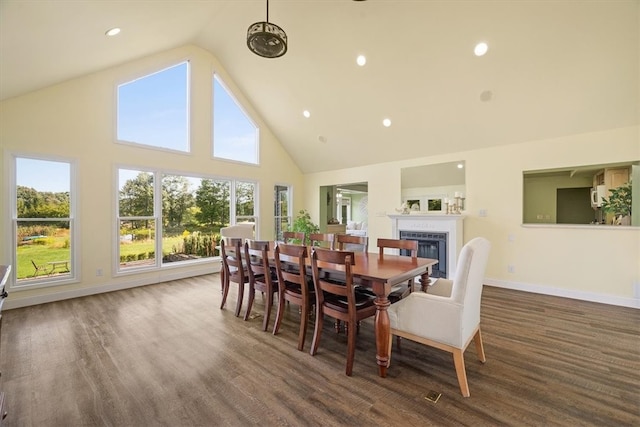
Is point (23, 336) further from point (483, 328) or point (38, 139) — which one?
point (483, 328)

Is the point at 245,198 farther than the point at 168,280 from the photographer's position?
Yes

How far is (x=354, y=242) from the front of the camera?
11.8 feet

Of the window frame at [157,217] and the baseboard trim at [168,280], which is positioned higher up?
the window frame at [157,217]

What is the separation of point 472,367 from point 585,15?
12.9 feet

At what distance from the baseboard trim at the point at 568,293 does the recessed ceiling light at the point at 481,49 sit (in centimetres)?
362

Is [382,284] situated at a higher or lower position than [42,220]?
lower

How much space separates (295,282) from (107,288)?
3.82 m

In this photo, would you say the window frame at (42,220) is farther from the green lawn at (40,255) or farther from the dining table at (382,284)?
the dining table at (382,284)


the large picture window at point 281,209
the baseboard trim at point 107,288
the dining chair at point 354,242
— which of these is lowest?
the baseboard trim at point 107,288

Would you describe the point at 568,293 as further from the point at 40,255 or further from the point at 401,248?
the point at 40,255

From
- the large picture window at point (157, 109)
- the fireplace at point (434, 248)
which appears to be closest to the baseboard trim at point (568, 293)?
the fireplace at point (434, 248)

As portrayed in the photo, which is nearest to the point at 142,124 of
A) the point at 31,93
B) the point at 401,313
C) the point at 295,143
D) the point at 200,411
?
the point at 31,93

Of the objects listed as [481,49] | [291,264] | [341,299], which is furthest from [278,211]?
[481,49]

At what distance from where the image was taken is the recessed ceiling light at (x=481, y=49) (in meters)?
3.55
